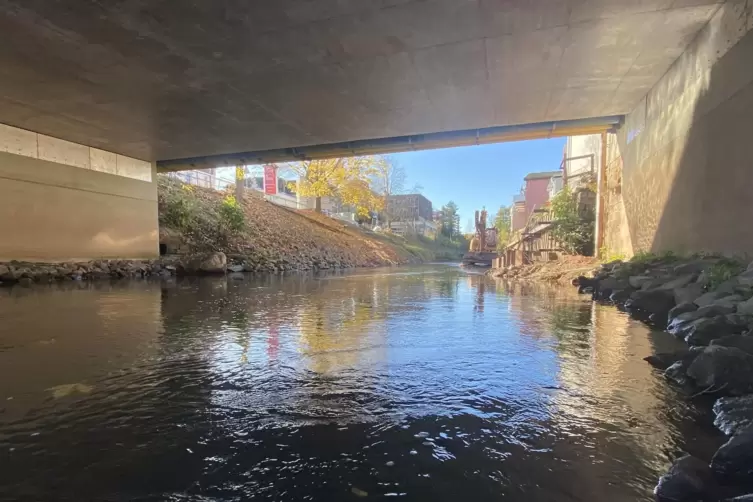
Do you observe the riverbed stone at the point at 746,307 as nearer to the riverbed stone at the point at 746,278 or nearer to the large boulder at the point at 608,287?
the riverbed stone at the point at 746,278

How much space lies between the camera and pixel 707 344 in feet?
11.0

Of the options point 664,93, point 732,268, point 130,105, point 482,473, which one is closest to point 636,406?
point 482,473

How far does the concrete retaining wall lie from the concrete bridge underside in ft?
0.11

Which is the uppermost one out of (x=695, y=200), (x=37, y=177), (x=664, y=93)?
(x=664, y=93)

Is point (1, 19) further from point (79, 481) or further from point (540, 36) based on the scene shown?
point (540, 36)

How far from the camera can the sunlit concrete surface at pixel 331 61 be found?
5324mm

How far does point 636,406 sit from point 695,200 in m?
5.44

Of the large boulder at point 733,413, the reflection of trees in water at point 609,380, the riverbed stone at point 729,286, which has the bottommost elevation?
the reflection of trees in water at point 609,380

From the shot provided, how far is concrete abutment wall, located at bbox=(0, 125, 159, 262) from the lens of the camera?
10586mm

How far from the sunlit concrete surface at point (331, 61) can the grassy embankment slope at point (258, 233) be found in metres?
6.63

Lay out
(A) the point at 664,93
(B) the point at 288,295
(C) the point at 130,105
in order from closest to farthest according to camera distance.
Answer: (A) the point at 664,93, (B) the point at 288,295, (C) the point at 130,105

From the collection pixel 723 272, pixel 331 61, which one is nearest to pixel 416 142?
pixel 331 61

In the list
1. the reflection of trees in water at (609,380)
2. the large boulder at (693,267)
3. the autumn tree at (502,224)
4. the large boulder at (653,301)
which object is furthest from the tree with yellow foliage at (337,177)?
the reflection of trees in water at (609,380)

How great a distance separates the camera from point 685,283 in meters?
5.26
